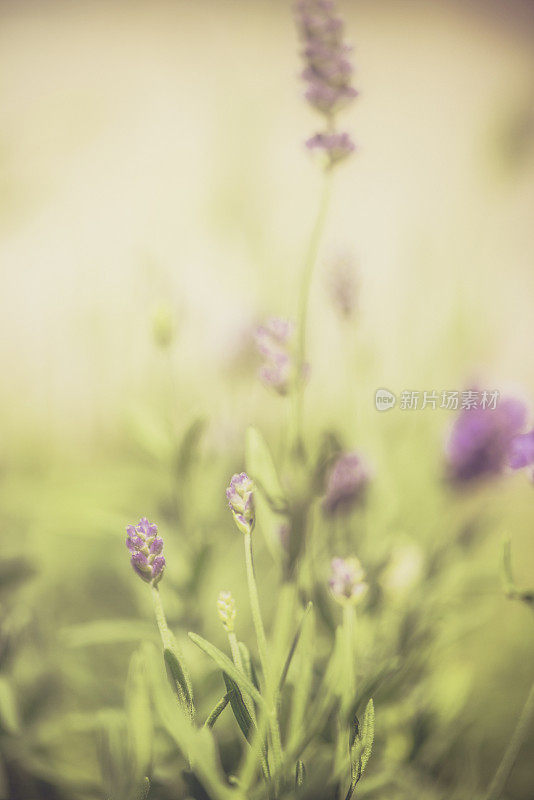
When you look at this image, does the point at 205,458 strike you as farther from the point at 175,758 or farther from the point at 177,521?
the point at 175,758

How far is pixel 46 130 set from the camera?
67 cm

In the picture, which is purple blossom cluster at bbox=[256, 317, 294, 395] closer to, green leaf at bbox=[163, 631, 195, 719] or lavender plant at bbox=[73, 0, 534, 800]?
lavender plant at bbox=[73, 0, 534, 800]

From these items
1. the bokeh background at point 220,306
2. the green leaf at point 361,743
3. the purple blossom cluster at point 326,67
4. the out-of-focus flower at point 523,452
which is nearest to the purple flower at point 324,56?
the purple blossom cluster at point 326,67

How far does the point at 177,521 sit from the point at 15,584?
0.41 ft

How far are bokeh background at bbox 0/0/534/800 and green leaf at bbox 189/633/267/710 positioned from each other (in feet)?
0.38

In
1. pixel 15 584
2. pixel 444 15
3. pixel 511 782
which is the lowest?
pixel 511 782

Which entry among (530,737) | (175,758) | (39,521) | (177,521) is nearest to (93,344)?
(39,521)

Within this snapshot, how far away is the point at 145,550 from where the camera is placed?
0.27 m

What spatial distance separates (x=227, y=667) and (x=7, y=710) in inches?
6.7

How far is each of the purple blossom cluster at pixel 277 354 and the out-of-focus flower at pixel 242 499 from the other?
0.10 metres

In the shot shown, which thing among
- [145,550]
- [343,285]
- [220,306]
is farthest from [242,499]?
[220,306]

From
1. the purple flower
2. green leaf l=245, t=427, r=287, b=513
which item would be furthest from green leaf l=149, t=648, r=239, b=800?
the purple flower

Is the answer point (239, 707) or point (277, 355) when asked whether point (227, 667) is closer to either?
point (239, 707)

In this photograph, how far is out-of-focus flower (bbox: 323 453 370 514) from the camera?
0.44 metres
